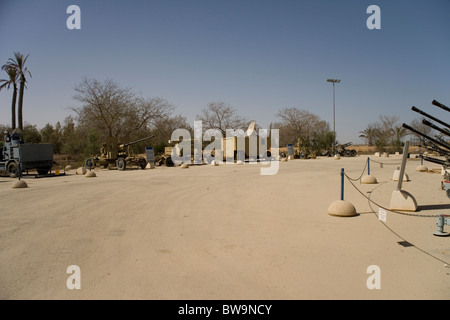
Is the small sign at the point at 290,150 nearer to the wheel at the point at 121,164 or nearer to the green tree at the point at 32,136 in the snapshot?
the wheel at the point at 121,164

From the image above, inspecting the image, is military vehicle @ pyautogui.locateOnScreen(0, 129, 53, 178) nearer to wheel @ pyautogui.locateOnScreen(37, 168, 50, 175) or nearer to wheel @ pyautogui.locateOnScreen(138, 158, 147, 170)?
wheel @ pyautogui.locateOnScreen(37, 168, 50, 175)

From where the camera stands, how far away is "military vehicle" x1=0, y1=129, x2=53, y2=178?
1928 cm

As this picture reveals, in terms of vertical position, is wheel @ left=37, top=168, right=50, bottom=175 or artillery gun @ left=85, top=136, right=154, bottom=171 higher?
artillery gun @ left=85, top=136, right=154, bottom=171

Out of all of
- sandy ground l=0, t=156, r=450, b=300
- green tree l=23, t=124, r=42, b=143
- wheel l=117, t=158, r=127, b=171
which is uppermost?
green tree l=23, t=124, r=42, b=143

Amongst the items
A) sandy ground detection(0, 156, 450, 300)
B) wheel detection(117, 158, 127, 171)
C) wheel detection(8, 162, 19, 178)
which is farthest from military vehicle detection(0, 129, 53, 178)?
sandy ground detection(0, 156, 450, 300)

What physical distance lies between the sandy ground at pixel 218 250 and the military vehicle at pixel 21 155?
34.4 ft

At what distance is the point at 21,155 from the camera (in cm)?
1909

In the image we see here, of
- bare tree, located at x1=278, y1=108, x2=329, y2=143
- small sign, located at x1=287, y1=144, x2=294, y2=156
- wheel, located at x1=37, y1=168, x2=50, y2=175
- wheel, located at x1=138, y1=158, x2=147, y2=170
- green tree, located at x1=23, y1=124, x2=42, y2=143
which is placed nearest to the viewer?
wheel, located at x1=37, y1=168, x2=50, y2=175

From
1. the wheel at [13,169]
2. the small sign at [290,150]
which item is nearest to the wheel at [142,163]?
the wheel at [13,169]

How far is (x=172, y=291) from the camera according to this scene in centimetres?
408

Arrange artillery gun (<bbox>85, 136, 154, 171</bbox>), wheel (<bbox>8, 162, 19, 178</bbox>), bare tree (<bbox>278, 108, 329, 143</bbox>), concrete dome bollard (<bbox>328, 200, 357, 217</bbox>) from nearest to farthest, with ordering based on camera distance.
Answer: concrete dome bollard (<bbox>328, 200, 357, 217</bbox>) < wheel (<bbox>8, 162, 19, 178</bbox>) < artillery gun (<bbox>85, 136, 154, 171</bbox>) < bare tree (<bbox>278, 108, 329, 143</bbox>)

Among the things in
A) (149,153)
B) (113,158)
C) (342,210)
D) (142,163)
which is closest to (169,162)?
(149,153)

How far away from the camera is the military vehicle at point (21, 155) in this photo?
19.3 metres

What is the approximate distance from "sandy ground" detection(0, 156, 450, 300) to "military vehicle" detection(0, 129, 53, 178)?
1047 cm
